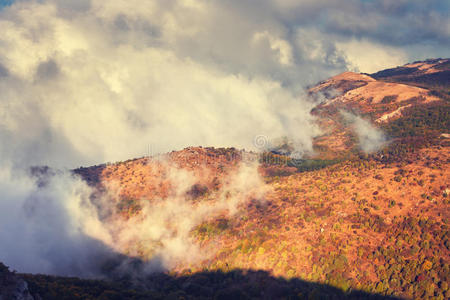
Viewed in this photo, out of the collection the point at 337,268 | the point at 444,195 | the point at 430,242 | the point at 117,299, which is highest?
the point at 444,195

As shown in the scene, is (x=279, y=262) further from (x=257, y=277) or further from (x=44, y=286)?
(x=44, y=286)

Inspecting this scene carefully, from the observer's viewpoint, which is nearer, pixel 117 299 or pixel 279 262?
pixel 117 299

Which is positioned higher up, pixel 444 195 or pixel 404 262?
pixel 444 195

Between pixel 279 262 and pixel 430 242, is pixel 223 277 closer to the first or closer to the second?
pixel 279 262

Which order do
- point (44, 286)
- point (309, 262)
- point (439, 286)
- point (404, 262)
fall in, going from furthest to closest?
point (309, 262) → point (404, 262) → point (439, 286) → point (44, 286)

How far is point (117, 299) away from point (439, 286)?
14027 cm

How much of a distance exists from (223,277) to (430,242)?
112m

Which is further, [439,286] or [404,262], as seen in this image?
[404,262]

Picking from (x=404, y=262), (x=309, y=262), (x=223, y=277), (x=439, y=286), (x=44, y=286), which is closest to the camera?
(x=44, y=286)

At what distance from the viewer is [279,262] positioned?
190875 mm

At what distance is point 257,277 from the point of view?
18738cm

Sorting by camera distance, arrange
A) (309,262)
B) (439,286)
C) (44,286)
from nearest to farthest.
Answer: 1. (44,286)
2. (439,286)
3. (309,262)


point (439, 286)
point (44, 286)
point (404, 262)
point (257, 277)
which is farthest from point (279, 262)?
point (44, 286)

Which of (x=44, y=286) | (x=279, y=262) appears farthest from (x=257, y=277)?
(x=44, y=286)
